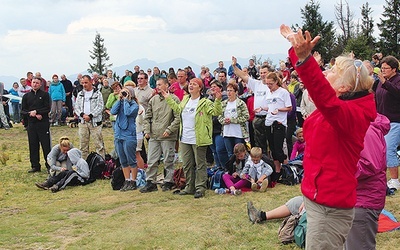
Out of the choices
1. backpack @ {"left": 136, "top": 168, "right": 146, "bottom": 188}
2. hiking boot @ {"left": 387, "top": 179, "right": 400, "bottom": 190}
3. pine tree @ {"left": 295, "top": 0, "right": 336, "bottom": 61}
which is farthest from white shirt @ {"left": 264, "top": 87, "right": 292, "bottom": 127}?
pine tree @ {"left": 295, "top": 0, "right": 336, "bottom": 61}

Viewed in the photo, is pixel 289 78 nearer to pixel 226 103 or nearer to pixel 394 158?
pixel 226 103

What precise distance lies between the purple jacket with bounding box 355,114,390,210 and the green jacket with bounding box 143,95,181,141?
5.17 metres

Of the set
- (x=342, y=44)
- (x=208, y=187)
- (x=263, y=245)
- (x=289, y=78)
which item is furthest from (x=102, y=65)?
(x=263, y=245)

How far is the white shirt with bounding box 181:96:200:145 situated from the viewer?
8133 millimetres

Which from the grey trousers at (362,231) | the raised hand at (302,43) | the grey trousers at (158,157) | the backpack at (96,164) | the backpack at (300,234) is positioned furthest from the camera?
the backpack at (96,164)

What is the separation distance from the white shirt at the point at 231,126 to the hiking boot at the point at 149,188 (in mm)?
1633

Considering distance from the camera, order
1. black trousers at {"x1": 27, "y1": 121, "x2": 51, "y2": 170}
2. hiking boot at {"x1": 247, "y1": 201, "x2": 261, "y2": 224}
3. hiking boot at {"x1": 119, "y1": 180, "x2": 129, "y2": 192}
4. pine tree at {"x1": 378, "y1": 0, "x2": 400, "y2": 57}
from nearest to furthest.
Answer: hiking boot at {"x1": 247, "y1": 201, "x2": 261, "y2": 224} → hiking boot at {"x1": 119, "y1": 180, "x2": 129, "y2": 192} → black trousers at {"x1": 27, "y1": 121, "x2": 51, "y2": 170} → pine tree at {"x1": 378, "y1": 0, "x2": 400, "y2": 57}

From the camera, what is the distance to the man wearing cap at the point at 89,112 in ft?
35.4

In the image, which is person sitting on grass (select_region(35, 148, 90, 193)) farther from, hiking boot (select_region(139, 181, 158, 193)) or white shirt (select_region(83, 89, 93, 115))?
hiking boot (select_region(139, 181, 158, 193))

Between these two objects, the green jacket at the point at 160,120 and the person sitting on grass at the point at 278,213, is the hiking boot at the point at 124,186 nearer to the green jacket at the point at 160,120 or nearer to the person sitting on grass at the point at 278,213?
the green jacket at the point at 160,120

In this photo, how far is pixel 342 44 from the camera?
34750mm

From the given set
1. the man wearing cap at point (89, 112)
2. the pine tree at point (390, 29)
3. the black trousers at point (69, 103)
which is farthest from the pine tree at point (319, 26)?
the man wearing cap at point (89, 112)

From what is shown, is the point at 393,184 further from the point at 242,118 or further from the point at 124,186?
the point at 124,186

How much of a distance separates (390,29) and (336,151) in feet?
109
